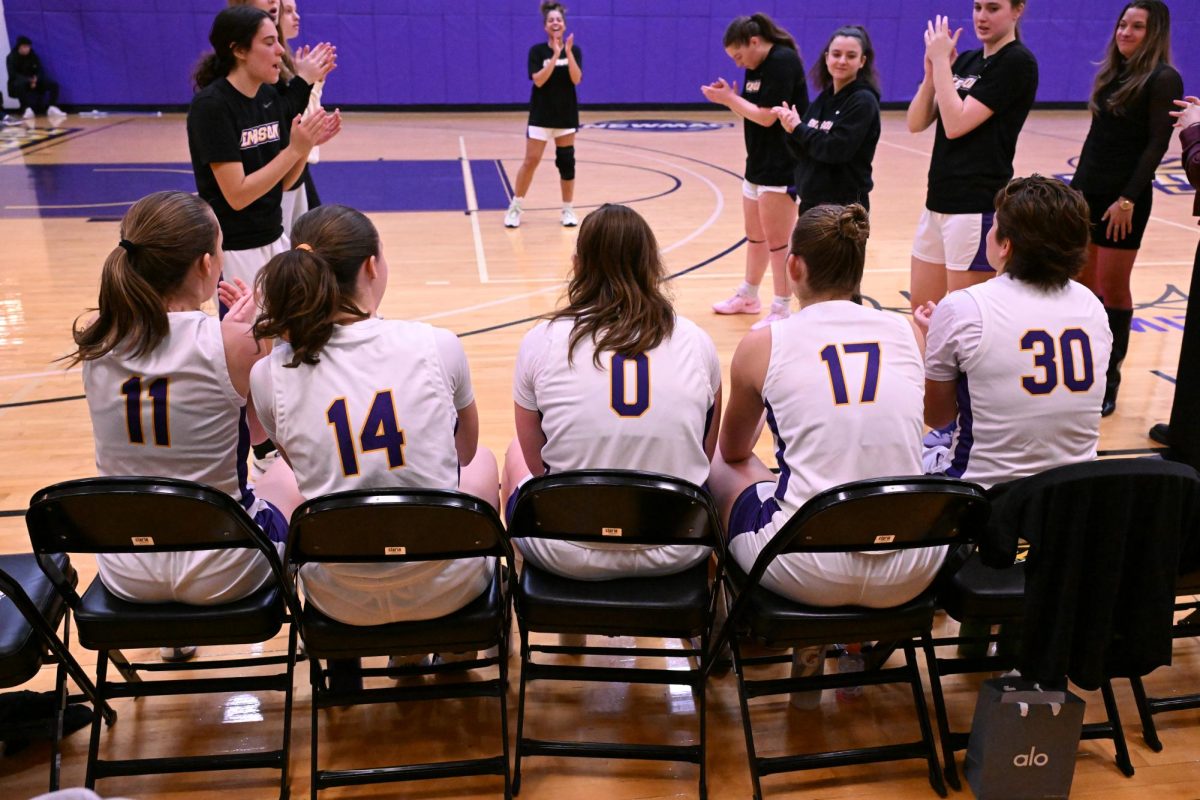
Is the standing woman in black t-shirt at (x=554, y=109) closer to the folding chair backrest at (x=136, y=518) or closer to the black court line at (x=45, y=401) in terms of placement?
the black court line at (x=45, y=401)

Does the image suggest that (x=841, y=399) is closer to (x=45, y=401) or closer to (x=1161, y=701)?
(x=1161, y=701)

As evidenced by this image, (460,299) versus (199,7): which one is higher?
(199,7)

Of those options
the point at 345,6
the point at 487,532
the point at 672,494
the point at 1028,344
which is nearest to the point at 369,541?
the point at 487,532

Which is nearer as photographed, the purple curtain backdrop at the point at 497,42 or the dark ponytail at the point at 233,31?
the dark ponytail at the point at 233,31

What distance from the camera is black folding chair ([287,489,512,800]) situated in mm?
2031

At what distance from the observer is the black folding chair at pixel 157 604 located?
2.05 meters

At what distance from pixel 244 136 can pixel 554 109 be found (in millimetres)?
4903

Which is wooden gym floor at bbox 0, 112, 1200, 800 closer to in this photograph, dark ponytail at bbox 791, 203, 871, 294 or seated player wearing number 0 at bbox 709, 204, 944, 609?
seated player wearing number 0 at bbox 709, 204, 944, 609

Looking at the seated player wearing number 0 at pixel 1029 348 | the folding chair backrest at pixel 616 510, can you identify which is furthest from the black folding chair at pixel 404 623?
the seated player wearing number 0 at pixel 1029 348

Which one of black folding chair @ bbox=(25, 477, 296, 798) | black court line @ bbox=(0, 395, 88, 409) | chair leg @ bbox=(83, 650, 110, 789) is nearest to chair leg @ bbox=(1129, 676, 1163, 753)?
black folding chair @ bbox=(25, 477, 296, 798)

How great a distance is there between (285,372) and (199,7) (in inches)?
589

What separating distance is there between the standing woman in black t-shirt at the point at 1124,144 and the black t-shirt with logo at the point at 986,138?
1.56 ft

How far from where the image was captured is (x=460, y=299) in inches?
251

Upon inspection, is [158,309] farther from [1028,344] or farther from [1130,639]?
[1130,639]
